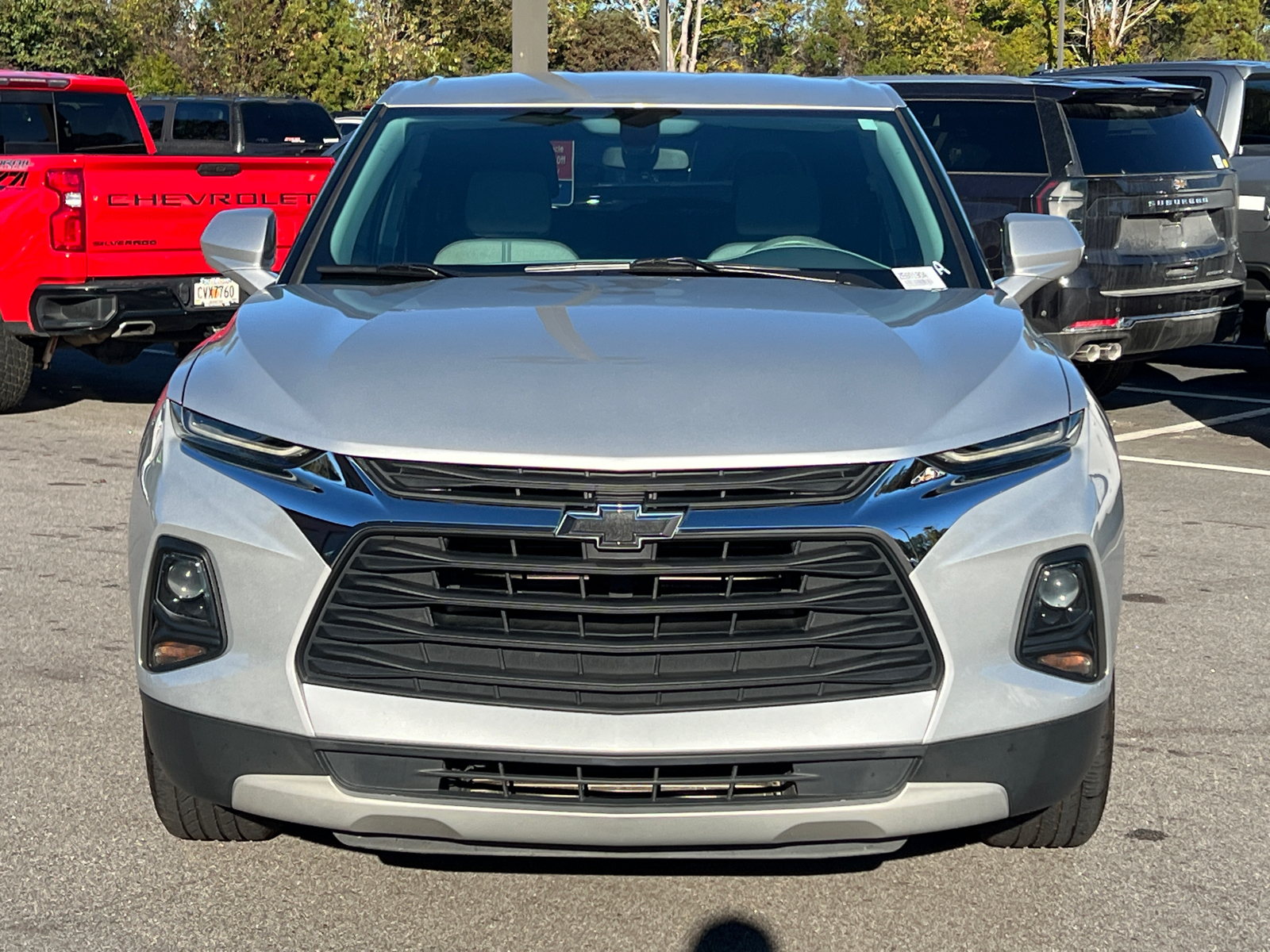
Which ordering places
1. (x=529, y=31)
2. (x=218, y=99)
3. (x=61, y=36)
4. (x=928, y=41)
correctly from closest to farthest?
(x=529, y=31) → (x=218, y=99) → (x=61, y=36) → (x=928, y=41)

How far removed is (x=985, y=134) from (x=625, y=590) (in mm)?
8245

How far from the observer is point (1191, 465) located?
383 inches

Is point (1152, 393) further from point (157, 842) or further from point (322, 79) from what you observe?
point (322, 79)

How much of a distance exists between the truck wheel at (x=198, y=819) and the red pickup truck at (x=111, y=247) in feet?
20.4

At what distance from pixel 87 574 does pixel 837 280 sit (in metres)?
3.56

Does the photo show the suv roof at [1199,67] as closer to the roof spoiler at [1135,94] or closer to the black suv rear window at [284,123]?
the roof spoiler at [1135,94]

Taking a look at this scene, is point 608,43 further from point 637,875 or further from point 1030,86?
point 637,875

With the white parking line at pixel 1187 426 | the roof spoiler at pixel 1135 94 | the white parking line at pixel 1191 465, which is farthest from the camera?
the white parking line at pixel 1187 426

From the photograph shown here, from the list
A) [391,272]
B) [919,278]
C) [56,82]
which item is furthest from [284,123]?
[919,278]

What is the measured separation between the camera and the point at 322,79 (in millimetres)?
41312

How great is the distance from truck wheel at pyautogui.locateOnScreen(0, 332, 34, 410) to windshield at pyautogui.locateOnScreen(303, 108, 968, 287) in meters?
6.29

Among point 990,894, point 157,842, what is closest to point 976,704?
point 990,894

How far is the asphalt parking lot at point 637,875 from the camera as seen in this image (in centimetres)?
365

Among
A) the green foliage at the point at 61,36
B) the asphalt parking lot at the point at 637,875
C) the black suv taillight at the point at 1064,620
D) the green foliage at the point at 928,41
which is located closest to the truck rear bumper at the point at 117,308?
the asphalt parking lot at the point at 637,875
